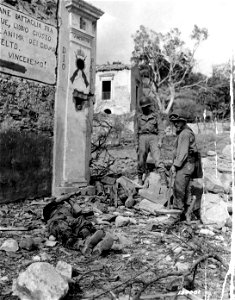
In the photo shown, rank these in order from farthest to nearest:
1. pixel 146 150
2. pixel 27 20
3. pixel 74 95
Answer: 1. pixel 146 150
2. pixel 74 95
3. pixel 27 20

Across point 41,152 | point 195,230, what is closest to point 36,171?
point 41,152

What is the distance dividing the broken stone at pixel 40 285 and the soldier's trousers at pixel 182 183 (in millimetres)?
3607

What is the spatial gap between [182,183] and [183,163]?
35 centimetres

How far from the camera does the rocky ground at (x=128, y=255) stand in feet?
11.5

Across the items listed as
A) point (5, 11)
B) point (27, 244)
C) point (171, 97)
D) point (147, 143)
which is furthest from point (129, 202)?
point (171, 97)

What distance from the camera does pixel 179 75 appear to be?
1299 inches

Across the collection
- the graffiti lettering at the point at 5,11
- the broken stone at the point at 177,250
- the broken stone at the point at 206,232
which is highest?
the graffiti lettering at the point at 5,11

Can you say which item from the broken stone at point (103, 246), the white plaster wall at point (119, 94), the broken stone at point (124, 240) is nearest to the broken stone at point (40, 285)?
the broken stone at point (103, 246)

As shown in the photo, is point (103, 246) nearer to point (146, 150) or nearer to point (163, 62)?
point (146, 150)

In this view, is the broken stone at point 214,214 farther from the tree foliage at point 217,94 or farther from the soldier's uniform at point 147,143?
the tree foliage at point 217,94

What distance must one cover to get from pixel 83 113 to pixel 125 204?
7.38 ft

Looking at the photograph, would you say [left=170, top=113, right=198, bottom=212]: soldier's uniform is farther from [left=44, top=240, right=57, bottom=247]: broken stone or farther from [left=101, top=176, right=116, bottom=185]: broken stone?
[left=44, top=240, right=57, bottom=247]: broken stone

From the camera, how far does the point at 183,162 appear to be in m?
6.39

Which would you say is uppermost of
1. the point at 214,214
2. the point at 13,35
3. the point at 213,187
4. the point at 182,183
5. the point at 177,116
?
the point at 13,35
